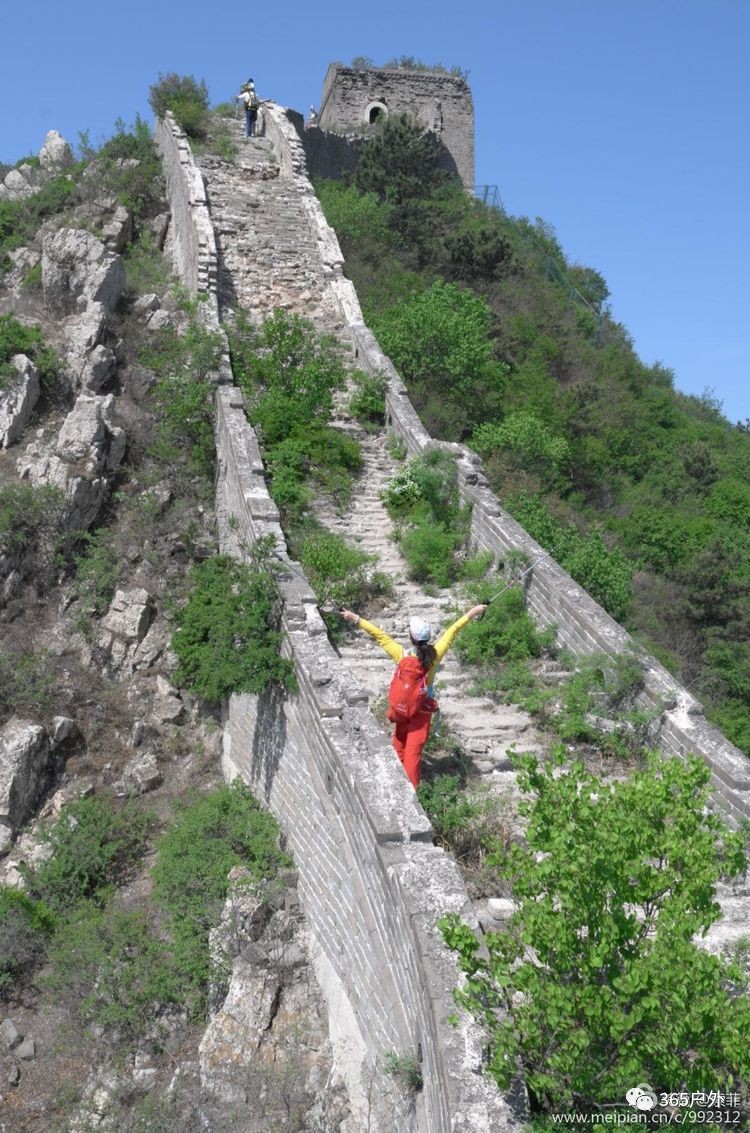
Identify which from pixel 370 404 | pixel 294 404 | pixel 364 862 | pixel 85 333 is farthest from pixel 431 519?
pixel 85 333

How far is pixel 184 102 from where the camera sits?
20.9m

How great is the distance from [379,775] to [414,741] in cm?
51

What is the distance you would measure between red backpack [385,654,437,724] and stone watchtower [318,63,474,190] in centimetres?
2434

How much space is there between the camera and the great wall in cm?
464

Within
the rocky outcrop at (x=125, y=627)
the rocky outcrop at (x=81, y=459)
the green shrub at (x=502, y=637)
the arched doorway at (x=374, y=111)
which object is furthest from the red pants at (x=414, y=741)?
the arched doorway at (x=374, y=111)

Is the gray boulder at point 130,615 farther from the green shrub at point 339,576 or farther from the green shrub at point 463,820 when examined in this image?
the green shrub at point 463,820

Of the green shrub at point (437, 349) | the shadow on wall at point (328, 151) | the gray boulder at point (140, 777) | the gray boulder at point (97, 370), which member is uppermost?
the shadow on wall at point (328, 151)

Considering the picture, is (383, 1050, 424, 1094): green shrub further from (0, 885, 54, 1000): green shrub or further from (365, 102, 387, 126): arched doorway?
(365, 102, 387, 126): arched doorway

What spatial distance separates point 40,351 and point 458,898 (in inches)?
415

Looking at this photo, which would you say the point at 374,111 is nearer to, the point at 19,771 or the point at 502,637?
the point at 502,637

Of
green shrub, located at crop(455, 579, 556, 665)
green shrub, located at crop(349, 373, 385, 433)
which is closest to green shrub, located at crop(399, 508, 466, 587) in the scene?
green shrub, located at crop(455, 579, 556, 665)

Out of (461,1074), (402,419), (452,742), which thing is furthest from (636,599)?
(461,1074)

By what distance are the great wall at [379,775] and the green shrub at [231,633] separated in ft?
0.62

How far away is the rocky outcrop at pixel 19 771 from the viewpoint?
8.86 m
